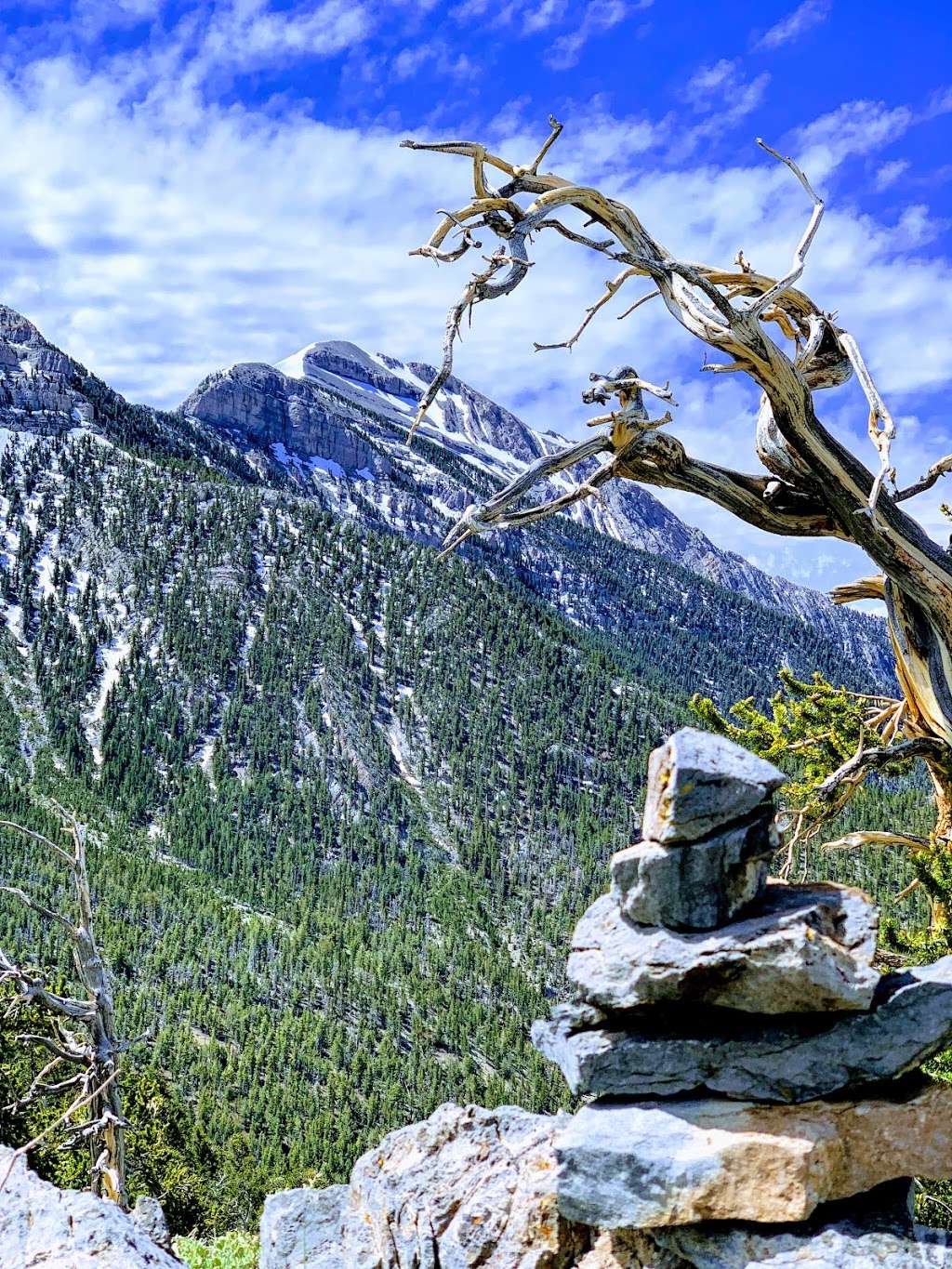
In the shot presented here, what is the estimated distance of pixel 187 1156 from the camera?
32875 mm

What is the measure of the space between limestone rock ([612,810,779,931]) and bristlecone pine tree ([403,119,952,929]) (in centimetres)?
239

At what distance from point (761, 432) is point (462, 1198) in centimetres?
654

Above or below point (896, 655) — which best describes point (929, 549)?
above

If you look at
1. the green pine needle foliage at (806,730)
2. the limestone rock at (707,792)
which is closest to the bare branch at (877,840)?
the green pine needle foliage at (806,730)

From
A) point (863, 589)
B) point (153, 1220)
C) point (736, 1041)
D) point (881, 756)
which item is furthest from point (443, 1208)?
point (863, 589)

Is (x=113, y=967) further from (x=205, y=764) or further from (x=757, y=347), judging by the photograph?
(x=757, y=347)

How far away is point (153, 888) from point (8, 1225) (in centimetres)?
13792

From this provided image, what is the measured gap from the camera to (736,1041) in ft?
20.1

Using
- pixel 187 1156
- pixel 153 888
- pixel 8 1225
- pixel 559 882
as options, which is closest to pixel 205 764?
pixel 153 888

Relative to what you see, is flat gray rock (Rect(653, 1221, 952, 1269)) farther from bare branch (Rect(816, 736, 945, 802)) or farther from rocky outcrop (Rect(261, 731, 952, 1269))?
bare branch (Rect(816, 736, 945, 802))

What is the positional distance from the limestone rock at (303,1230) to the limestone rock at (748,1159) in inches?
107

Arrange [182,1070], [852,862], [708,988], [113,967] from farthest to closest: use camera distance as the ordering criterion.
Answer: [852,862] < [113,967] < [182,1070] < [708,988]

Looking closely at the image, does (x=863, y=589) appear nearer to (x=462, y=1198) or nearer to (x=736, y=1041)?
(x=736, y=1041)

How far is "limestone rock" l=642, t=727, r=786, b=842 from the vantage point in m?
5.97
